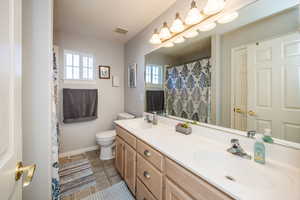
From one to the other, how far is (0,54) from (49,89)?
2.23 feet

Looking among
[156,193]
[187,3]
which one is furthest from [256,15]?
[156,193]

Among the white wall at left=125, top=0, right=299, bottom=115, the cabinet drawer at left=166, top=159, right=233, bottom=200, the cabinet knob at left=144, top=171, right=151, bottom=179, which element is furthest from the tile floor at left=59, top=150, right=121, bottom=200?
the cabinet drawer at left=166, top=159, right=233, bottom=200

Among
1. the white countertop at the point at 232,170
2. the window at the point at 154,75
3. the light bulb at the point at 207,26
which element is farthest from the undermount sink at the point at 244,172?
the window at the point at 154,75

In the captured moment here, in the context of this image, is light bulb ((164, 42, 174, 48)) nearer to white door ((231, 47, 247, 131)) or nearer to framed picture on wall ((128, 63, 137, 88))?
white door ((231, 47, 247, 131))

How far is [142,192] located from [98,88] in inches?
82.8

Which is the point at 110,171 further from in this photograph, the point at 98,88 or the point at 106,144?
the point at 98,88

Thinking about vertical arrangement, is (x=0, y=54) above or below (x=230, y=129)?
above

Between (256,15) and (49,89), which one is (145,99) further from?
(256,15)

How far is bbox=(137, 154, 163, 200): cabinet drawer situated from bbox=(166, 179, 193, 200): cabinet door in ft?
0.27

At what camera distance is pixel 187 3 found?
4.72 ft

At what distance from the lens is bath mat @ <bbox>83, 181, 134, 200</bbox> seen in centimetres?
146

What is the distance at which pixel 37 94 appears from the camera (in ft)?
3.24

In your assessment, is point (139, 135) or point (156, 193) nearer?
point (156, 193)

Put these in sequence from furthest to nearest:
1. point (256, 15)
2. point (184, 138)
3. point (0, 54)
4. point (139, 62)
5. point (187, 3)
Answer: point (139, 62) < point (187, 3) < point (184, 138) < point (256, 15) < point (0, 54)
